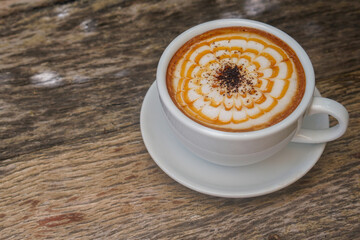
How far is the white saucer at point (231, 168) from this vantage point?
85 cm

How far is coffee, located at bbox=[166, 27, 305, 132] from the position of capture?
83cm

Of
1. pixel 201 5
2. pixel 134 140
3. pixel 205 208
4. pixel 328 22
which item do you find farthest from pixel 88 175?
pixel 328 22

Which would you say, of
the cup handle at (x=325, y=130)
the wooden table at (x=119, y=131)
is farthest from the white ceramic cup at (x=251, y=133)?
the wooden table at (x=119, y=131)

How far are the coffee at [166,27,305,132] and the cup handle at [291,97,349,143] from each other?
0.15ft

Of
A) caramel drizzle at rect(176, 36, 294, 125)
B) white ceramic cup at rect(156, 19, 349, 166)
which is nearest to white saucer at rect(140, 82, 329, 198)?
white ceramic cup at rect(156, 19, 349, 166)

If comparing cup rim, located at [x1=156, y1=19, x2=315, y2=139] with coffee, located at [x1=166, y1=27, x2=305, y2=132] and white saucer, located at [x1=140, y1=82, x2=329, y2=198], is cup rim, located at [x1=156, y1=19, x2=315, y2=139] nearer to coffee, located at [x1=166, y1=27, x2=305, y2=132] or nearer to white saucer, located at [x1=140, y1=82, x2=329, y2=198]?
coffee, located at [x1=166, y1=27, x2=305, y2=132]

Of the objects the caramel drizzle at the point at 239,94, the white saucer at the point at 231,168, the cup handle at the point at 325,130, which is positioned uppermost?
the caramel drizzle at the point at 239,94

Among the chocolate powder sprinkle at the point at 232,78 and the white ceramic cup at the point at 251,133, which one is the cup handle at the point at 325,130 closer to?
the white ceramic cup at the point at 251,133

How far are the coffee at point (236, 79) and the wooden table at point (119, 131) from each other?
0.67ft

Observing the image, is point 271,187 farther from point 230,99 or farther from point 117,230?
point 117,230

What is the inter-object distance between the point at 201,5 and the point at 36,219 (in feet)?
2.80

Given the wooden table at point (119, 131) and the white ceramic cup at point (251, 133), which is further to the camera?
the wooden table at point (119, 131)

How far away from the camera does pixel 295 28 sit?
1.26 metres

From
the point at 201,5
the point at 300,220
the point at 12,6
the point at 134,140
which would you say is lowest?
the point at 300,220
